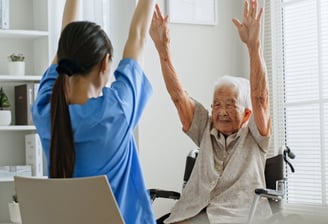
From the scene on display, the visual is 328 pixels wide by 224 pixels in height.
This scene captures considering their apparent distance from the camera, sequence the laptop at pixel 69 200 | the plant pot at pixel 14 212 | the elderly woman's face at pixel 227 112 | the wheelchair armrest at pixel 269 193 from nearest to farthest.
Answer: the laptop at pixel 69 200, the wheelchair armrest at pixel 269 193, the elderly woman's face at pixel 227 112, the plant pot at pixel 14 212

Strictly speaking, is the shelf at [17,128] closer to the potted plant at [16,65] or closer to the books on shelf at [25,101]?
the books on shelf at [25,101]

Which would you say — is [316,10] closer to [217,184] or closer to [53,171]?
[217,184]

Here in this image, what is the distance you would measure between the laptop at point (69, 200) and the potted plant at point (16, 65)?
2.34m

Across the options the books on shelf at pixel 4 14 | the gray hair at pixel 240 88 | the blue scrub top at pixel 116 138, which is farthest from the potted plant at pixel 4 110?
the blue scrub top at pixel 116 138

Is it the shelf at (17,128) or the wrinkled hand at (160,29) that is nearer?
the wrinkled hand at (160,29)

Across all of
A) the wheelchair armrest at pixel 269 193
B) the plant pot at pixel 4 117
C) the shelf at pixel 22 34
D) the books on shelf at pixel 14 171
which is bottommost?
the books on shelf at pixel 14 171

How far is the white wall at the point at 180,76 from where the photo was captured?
3918 millimetres

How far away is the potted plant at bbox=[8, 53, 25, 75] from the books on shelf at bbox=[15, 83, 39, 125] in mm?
97

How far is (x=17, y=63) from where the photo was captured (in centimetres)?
371

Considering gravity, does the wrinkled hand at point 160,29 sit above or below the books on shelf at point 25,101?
above

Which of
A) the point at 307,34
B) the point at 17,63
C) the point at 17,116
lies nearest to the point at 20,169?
the point at 17,116

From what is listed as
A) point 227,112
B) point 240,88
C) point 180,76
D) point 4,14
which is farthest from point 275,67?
point 4,14

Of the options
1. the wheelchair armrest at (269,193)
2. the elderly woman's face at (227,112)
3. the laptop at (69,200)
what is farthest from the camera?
the elderly woman's face at (227,112)

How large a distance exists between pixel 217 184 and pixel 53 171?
1245 millimetres
